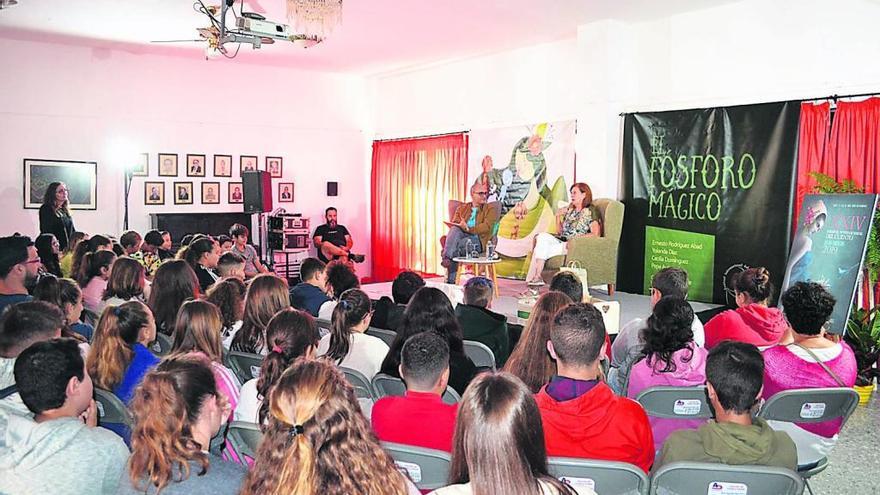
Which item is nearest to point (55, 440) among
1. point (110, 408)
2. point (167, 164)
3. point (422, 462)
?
point (110, 408)

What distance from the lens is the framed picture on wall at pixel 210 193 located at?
36.6ft

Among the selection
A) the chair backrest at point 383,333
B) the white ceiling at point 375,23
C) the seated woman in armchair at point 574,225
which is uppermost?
the white ceiling at point 375,23

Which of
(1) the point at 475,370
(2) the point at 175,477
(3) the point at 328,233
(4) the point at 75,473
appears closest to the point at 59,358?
(4) the point at 75,473

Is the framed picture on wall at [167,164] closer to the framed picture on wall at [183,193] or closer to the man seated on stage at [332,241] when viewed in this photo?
the framed picture on wall at [183,193]

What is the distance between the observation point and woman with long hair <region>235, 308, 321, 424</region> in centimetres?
276

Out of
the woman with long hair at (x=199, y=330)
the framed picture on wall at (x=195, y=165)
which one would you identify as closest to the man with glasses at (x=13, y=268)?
the woman with long hair at (x=199, y=330)

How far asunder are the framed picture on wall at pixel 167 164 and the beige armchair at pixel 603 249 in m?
5.92

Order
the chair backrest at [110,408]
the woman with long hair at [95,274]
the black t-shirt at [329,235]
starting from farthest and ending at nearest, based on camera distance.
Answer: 1. the black t-shirt at [329,235]
2. the woman with long hair at [95,274]
3. the chair backrest at [110,408]

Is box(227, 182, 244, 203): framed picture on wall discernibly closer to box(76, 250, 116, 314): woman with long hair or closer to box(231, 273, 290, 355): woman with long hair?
box(76, 250, 116, 314): woman with long hair

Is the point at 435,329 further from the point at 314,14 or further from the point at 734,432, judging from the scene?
the point at 314,14

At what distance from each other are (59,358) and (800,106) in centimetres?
676

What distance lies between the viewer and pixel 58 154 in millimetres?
9953

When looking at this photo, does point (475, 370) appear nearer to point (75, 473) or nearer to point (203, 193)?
point (75, 473)

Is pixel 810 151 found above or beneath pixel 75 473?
above
